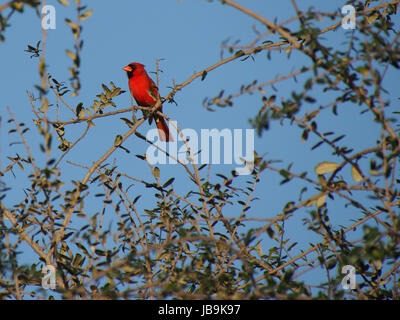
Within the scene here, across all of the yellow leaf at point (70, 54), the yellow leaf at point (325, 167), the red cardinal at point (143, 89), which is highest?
the red cardinal at point (143, 89)

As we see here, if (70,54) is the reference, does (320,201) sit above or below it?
below

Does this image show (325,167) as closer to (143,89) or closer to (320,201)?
(320,201)

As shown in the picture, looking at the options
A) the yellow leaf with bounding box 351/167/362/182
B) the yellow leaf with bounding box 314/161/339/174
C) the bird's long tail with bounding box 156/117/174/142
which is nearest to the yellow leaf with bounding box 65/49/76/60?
the yellow leaf with bounding box 314/161/339/174

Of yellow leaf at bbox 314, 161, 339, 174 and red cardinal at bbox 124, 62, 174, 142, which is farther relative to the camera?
red cardinal at bbox 124, 62, 174, 142

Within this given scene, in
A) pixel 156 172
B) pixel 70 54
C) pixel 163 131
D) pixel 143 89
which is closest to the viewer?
pixel 70 54

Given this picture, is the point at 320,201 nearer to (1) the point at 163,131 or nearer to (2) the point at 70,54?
(2) the point at 70,54

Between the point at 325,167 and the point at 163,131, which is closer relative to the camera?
the point at 325,167

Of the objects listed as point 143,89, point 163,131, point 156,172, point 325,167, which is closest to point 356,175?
point 325,167

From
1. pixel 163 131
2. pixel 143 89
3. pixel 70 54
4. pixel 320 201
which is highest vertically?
pixel 143 89

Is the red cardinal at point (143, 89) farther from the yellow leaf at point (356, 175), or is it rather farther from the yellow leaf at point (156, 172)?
the yellow leaf at point (356, 175)

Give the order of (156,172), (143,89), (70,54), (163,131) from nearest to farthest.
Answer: (70,54)
(156,172)
(163,131)
(143,89)

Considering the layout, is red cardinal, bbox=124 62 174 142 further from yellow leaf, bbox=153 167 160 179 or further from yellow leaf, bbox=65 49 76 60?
yellow leaf, bbox=65 49 76 60

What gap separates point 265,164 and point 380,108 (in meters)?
0.49

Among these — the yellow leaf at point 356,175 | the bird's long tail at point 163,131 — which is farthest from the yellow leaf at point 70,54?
the bird's long tail at point 163,131
